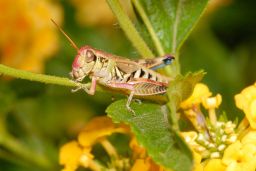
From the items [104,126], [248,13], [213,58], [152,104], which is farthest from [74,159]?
[248,13]

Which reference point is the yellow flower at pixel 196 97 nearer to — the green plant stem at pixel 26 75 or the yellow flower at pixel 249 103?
the yellow flower at pixel 249 103

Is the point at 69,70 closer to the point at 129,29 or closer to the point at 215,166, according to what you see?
the point at 129,29

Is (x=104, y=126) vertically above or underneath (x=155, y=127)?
above

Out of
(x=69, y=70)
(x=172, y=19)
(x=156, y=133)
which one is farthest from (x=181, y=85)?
(x=69, y=70)

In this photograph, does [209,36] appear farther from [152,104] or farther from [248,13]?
[152,104]

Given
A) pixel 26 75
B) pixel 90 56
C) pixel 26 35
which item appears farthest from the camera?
pixel 26 35

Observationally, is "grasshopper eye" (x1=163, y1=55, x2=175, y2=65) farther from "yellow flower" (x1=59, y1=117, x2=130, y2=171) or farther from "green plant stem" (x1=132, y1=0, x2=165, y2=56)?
"yellow flower" (x1=59, y1=117, x2=130, y2=171)

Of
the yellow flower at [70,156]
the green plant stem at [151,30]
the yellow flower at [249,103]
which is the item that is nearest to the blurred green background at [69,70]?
the yellow flower at [70,156]
